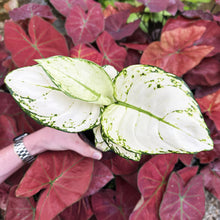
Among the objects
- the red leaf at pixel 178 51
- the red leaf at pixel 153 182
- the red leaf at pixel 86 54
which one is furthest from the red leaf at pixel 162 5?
the red leaf at pixel 153 182

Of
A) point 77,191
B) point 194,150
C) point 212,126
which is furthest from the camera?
point 212,126

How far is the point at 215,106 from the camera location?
2.52ft

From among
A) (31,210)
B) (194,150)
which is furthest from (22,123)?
(194,150)

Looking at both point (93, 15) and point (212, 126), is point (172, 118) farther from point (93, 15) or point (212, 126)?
point (93, 15)

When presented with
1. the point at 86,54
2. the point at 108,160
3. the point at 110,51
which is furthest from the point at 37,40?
the point at 108,160

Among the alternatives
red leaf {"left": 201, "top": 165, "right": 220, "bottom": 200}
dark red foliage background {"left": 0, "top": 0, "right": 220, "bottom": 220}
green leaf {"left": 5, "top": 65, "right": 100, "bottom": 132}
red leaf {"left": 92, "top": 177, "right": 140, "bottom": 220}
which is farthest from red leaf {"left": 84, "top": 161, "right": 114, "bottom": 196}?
red leaf {"left": 201, "top": 165, "right": 220, "bottom": 200}

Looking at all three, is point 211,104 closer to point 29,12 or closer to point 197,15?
point 197,15

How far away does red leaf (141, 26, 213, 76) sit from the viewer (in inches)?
30.0

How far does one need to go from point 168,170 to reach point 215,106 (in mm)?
289

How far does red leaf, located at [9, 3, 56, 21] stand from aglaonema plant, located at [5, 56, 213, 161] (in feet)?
2.02

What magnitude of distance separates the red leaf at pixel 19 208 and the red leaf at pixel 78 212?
0.37 ft

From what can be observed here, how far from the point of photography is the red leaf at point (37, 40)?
72 cm

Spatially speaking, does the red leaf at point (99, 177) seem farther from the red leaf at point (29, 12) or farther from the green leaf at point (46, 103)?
the red leaf at point (29, 12)

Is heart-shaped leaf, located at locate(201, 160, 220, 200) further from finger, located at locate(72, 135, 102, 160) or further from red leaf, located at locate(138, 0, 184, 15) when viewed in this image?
red leaf, located at locate(138, 0, 184, 15)
